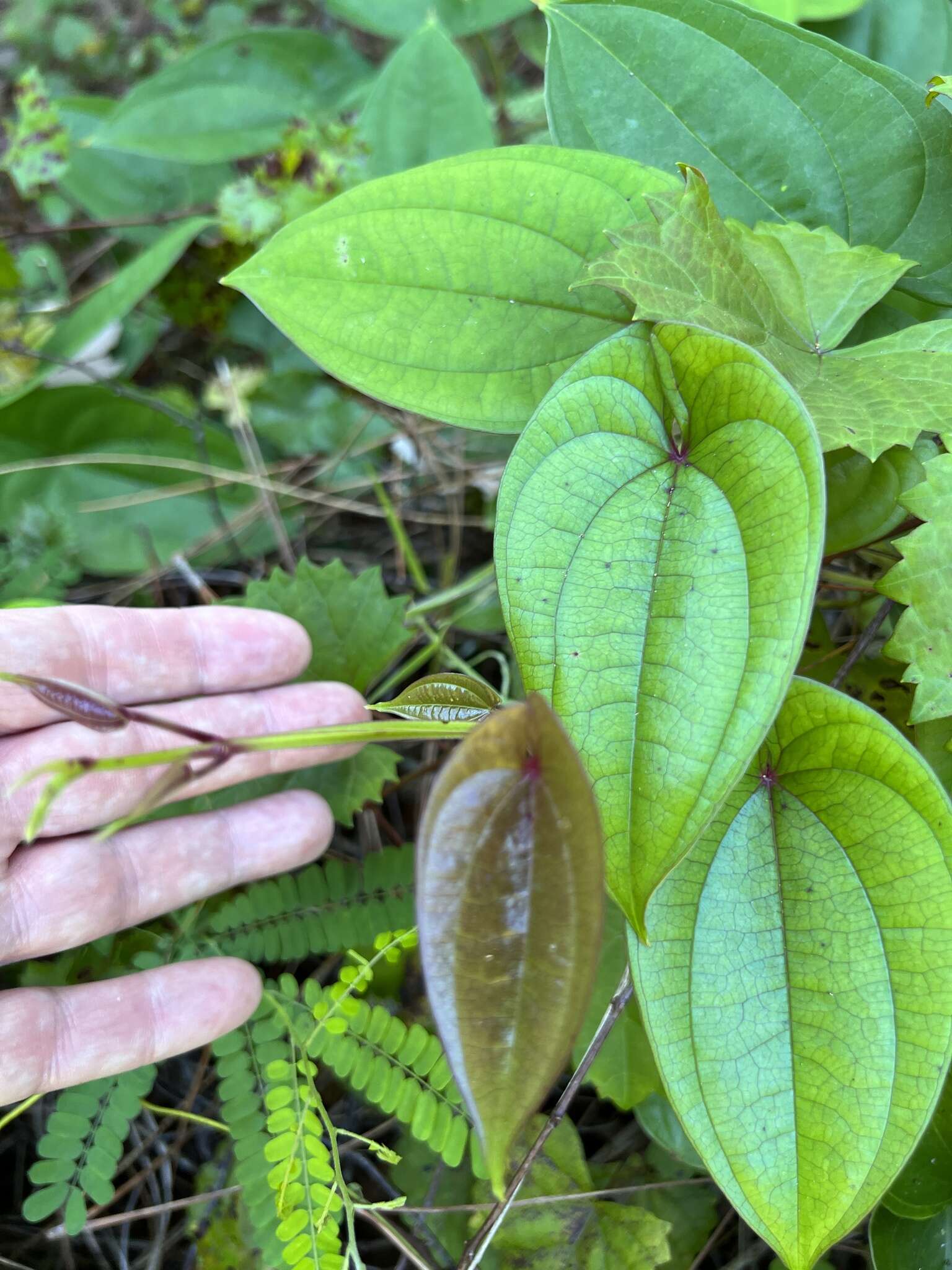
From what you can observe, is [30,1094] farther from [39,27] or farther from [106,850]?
[39,27]

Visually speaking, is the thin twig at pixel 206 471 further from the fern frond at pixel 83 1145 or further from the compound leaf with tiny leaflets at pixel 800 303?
the fern frond at pixel 83 1145

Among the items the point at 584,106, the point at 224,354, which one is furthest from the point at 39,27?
the point at 584,106

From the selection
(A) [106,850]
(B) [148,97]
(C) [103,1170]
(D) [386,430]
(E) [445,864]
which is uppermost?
(B) [148,97]

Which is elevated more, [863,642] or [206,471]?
[863,642]

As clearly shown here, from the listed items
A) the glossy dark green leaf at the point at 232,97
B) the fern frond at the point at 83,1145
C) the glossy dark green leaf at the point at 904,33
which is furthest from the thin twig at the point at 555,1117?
the glossy dark green leaf at the point at 232,97

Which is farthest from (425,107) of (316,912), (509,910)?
(509,910)

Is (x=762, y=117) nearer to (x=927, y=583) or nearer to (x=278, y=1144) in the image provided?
(x=927, y=583)

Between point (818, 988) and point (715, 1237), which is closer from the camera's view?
point (818, 988)
